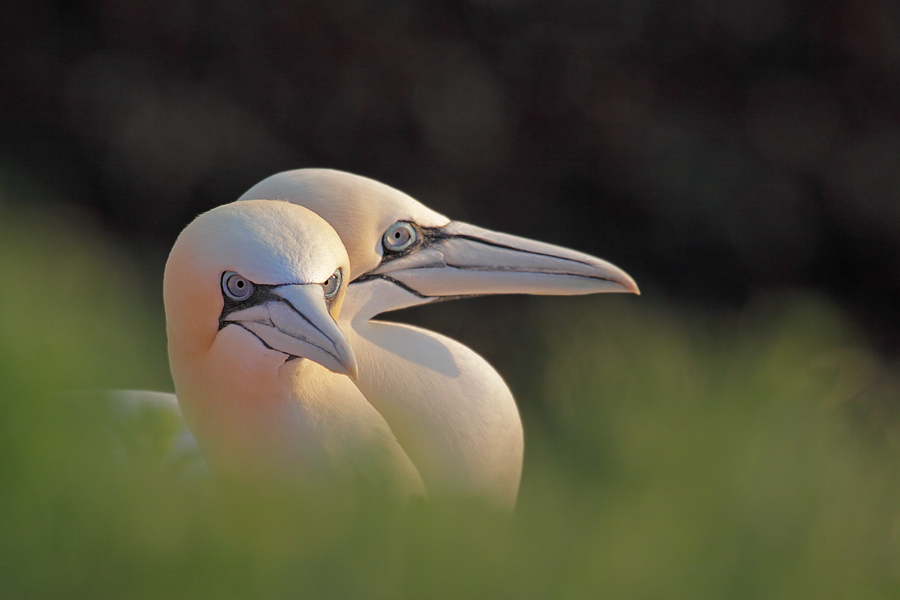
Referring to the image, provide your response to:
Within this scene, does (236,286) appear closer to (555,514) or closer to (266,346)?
(266,346)

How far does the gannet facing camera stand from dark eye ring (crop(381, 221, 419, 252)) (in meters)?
0.53

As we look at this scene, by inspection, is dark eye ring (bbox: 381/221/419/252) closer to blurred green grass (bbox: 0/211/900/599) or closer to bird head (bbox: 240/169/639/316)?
bird head (bbox: 240/169/639/316)

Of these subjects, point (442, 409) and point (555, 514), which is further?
point (442, 409)

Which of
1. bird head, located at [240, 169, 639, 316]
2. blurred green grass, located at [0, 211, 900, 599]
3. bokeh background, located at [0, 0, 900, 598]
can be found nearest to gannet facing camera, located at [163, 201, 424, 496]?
bird head, located at [240, 169, 639, 316]

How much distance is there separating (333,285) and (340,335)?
7.6 inches

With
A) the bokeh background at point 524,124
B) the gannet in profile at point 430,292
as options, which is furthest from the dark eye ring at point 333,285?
the bokeh background at point 524,124

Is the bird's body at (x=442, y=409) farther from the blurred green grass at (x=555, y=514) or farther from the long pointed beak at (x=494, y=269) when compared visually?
the blurred green grass at (x=555, y=514)

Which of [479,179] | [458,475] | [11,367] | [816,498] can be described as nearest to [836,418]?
[816,498]

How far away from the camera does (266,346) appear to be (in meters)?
1.79

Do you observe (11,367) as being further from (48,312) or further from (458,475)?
(458,475)

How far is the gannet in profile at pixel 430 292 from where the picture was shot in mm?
2289

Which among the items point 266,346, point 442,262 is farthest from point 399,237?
point 266,346

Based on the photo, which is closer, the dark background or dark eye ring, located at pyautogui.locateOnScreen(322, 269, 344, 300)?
dark eye ring, located at pyautogui.locateOnScreen(322, 269, 344, 300)

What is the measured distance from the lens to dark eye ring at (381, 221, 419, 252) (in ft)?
8.03
